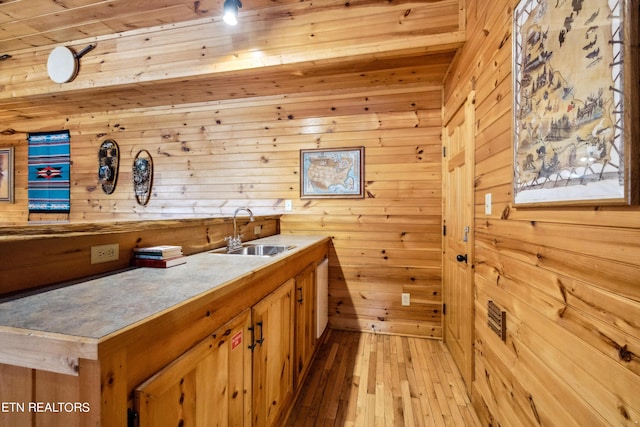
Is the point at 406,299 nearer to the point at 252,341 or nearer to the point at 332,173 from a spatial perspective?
the point at 332,173

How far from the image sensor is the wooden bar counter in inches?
23.3

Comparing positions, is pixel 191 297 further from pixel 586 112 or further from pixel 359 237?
pixel 359 237

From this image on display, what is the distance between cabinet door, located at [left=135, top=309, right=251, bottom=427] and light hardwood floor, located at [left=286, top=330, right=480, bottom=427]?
31.3 inches

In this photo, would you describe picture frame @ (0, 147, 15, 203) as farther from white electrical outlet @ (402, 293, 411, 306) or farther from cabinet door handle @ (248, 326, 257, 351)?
white electrical outlet @ (402, 293, 411, 306)

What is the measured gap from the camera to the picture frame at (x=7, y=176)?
12.8ft

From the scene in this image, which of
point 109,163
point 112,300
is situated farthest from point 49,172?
point 112,300

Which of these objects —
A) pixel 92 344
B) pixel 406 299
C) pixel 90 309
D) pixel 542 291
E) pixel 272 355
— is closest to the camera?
pixel 92 344

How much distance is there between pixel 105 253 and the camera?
1.23 m

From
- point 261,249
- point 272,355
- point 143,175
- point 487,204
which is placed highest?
point 143,175

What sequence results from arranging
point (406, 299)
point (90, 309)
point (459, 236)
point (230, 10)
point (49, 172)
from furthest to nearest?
point (49, 172) → point (406, 299) → point (459, 236) → point (230, 10) → point (90, 309)

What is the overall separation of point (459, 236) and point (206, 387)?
6.42 feet

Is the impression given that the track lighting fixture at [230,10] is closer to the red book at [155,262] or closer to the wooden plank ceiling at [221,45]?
the wooden plank ceiling at [221,45]

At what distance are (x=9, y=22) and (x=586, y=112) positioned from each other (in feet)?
14.2

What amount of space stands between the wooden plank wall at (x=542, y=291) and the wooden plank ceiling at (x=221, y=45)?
505mm
